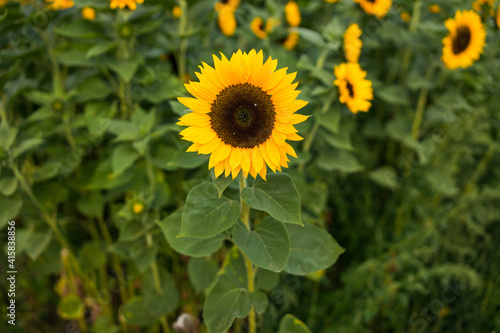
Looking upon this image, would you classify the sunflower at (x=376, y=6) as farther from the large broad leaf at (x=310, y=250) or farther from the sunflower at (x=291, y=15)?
the large broad leaf at (x=310, y=250)

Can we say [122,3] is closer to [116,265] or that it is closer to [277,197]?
[277,197]

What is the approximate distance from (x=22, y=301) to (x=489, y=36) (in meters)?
2.33

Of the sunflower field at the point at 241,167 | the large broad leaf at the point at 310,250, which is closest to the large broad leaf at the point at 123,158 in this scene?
the sunflower field at the point at 241,167

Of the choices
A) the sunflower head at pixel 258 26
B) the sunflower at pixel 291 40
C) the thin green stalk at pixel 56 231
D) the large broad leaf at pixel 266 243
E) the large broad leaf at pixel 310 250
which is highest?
the sunflower head at pixel 258 26

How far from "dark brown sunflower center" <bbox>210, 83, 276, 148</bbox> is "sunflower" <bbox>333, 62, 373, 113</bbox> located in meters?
0.47

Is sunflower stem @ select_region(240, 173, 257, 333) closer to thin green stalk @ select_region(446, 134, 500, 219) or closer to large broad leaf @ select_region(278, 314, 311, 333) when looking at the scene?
large broad leaf @ select_region(278, 314, 311, 333)

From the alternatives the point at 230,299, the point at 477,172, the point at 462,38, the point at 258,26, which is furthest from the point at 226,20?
the point at 477,172

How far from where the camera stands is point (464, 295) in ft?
5.66

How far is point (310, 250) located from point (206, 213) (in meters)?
0.31

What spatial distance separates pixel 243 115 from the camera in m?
0.86

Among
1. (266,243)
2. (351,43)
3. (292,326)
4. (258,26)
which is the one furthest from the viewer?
(258,26)

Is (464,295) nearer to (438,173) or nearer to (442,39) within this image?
(438,173)

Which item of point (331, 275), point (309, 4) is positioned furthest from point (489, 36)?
point (331, 275)

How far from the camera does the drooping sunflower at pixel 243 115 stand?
834 mm
